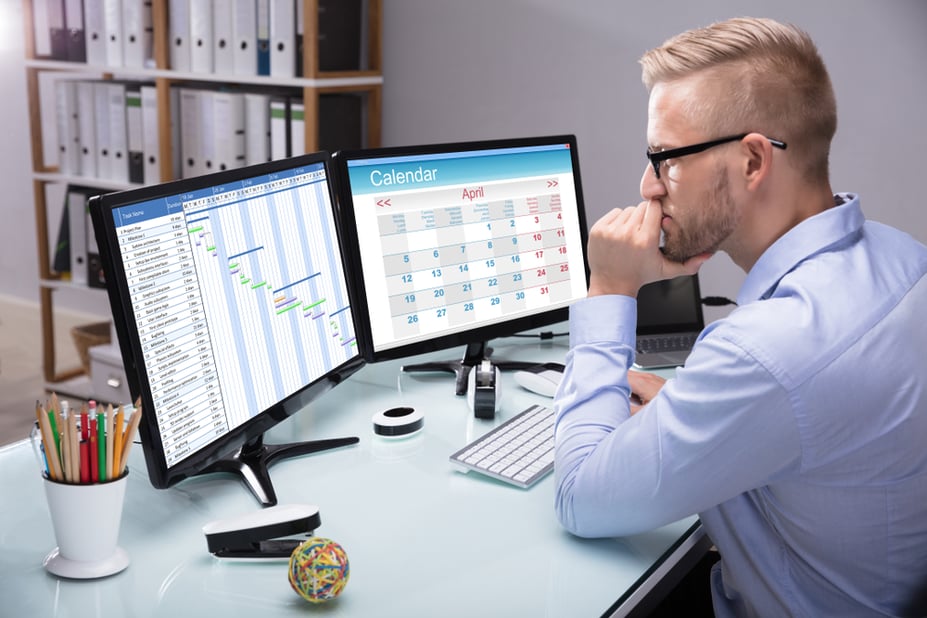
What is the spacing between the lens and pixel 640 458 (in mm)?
1018

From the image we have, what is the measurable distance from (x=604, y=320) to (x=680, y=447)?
30 centimetres

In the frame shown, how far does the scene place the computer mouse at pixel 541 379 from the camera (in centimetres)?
161

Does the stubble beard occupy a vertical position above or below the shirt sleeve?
above

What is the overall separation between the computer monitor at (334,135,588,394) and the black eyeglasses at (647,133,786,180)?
1.61 feet

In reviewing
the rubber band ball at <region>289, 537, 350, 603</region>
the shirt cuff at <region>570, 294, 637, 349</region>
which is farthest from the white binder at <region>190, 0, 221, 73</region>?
the rubber band ball at <region>289, 537, 350, 603</region>

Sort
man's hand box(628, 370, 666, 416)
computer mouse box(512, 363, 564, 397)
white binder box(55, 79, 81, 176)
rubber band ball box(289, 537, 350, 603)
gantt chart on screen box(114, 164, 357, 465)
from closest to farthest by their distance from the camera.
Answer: rubber band ball box(289, 537, 350, 603), gantt chart on screen box(114, 164, 357, 465), man's hand box(628, 370, 666, 416), computer mouse box(512, 363, 564, 397), white binder box(55, 79, 81, 176)

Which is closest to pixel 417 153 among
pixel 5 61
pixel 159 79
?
pixel 159 79

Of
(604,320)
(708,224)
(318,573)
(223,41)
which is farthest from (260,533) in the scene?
(223,41)

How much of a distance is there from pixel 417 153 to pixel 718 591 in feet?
2.76

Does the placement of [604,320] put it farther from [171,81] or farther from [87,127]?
[87,127]

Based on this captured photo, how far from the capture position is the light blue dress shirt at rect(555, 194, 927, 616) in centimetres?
95

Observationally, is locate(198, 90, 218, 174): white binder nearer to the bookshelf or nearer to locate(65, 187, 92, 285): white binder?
the bookshelf

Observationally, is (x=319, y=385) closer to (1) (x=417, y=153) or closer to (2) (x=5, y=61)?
(1) (x=417, y=153)

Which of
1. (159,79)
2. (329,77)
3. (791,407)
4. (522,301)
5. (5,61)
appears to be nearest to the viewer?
(791,407)
